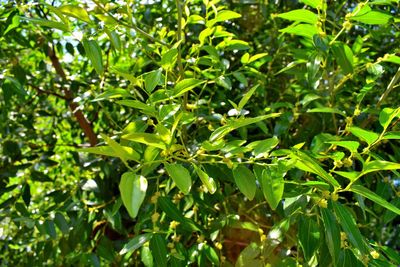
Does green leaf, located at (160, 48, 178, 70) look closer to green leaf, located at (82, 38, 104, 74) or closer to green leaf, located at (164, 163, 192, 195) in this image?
green leaf, located at (82, 38, 104, 74)

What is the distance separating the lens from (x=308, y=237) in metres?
1.02

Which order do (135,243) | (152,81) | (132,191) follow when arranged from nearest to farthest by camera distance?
(132,191), (152,81), (135,243)

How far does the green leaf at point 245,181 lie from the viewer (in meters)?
0.95

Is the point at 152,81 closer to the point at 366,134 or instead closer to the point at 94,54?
the point at 94,54

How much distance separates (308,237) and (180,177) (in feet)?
1.08

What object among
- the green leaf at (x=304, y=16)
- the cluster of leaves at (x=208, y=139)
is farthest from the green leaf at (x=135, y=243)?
the green leaf at (x=304, y=16)

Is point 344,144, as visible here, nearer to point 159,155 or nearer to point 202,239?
point 159,155

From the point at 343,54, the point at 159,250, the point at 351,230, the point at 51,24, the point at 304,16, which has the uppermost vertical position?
the point at 51,24

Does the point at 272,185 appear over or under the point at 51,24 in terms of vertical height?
under

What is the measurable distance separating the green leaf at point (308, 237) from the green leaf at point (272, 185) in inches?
6.4

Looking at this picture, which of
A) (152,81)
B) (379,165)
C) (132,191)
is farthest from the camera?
(152,81)

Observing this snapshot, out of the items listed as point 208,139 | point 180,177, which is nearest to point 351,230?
point 180,177

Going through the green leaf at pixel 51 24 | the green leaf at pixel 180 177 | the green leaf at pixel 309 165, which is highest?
the green leaf at pixel 51 24

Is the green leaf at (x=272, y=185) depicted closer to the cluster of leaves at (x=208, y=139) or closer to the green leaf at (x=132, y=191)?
the cluster of leaves at (x=208, y=139)
